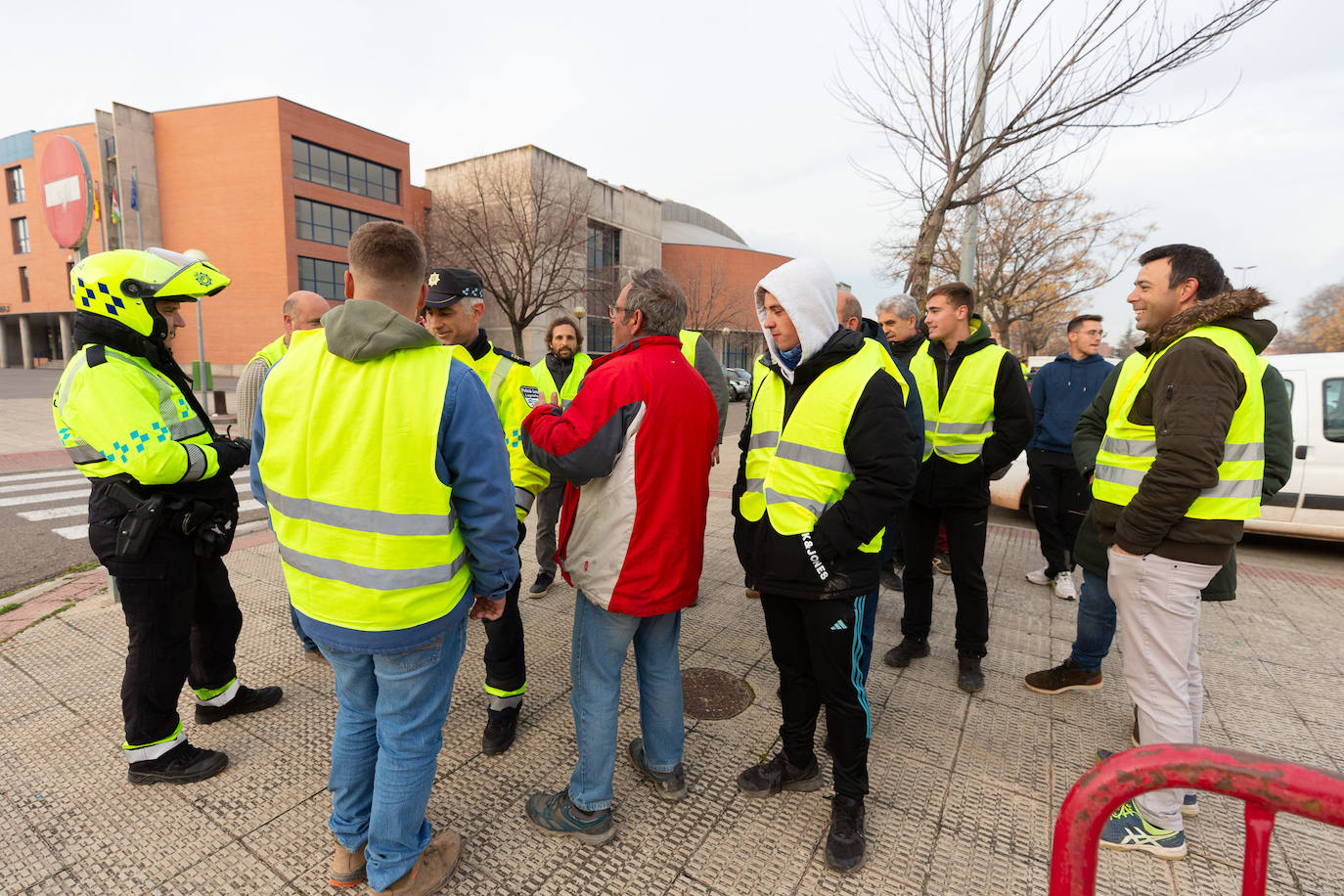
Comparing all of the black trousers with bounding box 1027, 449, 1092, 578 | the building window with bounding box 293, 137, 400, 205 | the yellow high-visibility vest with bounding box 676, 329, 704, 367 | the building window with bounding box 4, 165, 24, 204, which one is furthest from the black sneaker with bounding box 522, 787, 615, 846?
the building window with bounding box 4, 165, 24, 204

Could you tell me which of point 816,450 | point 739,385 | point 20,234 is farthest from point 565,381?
point 20,234

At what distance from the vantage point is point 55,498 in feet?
26.5

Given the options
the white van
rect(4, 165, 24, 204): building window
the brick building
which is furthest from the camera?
rect(4, 165, 24, 204): building window

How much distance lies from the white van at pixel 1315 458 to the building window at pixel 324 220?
34.2 metres

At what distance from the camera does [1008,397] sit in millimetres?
3543

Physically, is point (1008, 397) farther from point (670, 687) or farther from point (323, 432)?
point (323, 432)

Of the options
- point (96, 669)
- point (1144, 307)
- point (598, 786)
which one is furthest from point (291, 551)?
point (1144, 307)

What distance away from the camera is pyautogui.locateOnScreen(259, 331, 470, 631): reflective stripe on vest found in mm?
1732

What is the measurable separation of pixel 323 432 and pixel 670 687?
1.55 meters

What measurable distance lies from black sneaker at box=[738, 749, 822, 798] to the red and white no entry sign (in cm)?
4695

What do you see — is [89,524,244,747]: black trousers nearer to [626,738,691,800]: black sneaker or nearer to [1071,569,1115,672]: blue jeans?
[626,738,691,800]: black sneaker

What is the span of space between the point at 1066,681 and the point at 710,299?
34.4 metres

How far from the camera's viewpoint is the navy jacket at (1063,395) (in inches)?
194

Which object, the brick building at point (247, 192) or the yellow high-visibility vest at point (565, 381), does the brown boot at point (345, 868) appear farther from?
the brick building at point (247, 192)
